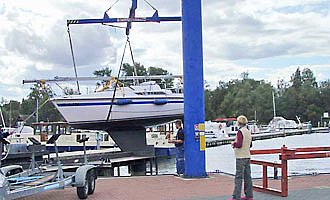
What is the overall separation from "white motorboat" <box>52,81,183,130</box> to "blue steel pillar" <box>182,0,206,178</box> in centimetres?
1033

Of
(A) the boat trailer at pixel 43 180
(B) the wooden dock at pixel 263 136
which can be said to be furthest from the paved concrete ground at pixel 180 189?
(B) the wooden dock at pixel 263 136

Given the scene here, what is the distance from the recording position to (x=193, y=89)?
14.5 meters

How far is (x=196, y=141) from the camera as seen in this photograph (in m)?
14.5

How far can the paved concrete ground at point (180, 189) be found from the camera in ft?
36.6

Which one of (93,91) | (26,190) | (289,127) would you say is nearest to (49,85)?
(93,91)

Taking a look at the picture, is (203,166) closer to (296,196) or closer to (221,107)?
(296,196)

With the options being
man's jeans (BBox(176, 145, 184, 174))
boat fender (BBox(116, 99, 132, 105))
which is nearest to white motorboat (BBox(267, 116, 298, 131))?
boat fender (BBox(116, 99, 132, 105))

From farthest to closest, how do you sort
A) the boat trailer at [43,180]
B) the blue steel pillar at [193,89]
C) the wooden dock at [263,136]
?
the wooden dock at [263,136]
the blue steel pillar at [193,89]
the boat trailer at [43,180]

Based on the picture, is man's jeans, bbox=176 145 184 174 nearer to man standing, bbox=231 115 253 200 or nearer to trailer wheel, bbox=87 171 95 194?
trailer wheel, bbox=87 171 95 194

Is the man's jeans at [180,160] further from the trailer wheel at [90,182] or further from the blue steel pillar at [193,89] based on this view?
the trailer wheel at [90,182]

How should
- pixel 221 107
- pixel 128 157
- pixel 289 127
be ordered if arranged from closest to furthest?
pixel 128 157
pixel 289 127
pixel 221 107

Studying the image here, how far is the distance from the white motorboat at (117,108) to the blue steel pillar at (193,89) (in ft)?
33.9

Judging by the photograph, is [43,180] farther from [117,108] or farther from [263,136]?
[263,136]

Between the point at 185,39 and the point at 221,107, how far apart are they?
3933 inches
